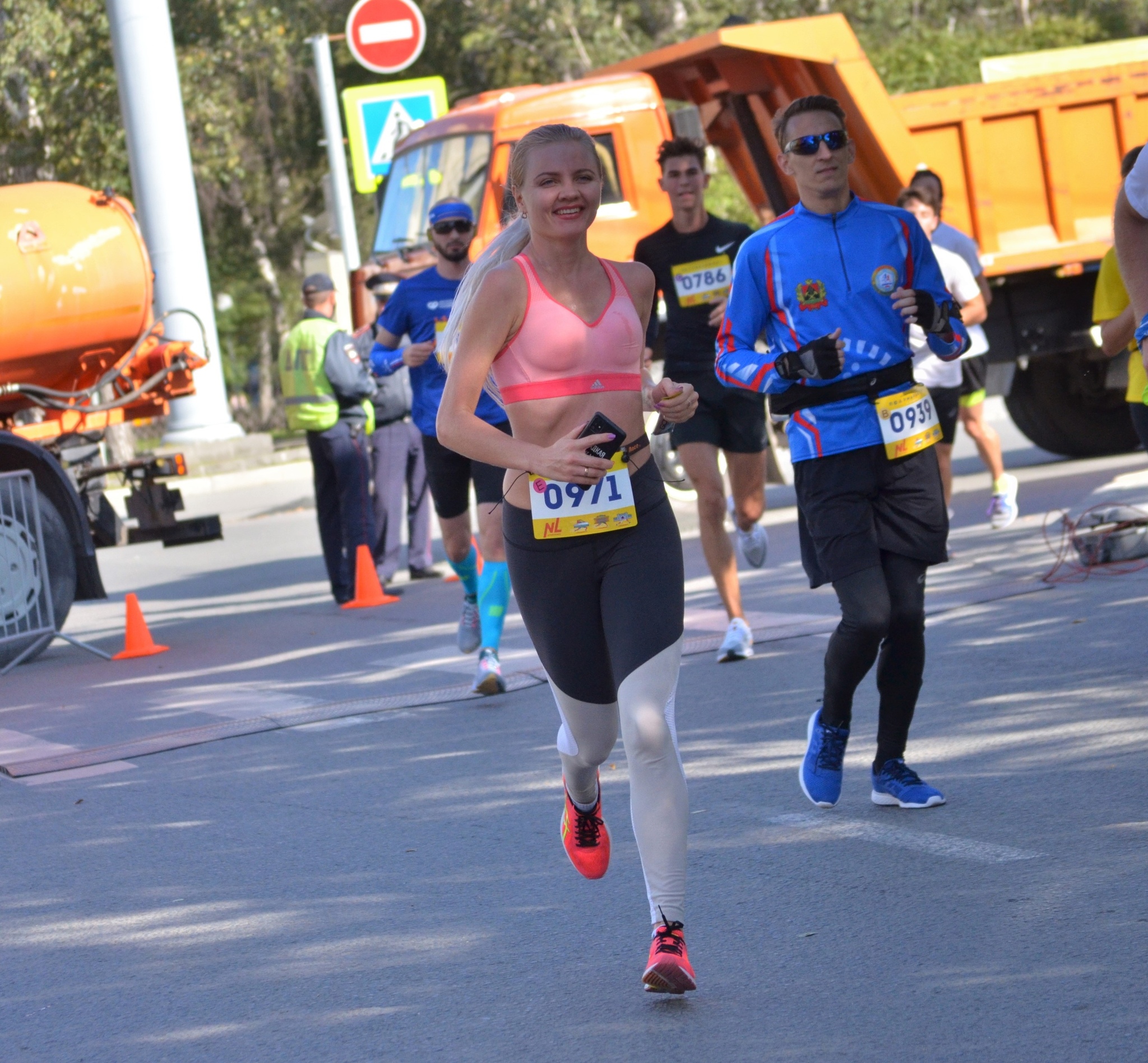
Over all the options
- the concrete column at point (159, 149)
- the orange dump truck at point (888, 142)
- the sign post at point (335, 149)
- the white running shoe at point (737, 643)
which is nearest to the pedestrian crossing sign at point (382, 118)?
the sign post at point (335, 149)

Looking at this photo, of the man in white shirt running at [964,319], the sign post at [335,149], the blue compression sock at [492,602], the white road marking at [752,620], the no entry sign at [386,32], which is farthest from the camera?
the sign post at [335,149]

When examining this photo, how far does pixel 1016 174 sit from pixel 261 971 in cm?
995

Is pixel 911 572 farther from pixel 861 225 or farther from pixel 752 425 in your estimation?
pixel 752 425

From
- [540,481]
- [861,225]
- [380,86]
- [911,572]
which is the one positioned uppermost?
[380,86]

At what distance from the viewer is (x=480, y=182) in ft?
43.1

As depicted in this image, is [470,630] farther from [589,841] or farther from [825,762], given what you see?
[589,841]

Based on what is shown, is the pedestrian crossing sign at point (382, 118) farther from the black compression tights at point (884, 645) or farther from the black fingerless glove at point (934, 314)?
the black compression tights at point (884, 645)

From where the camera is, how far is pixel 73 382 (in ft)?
36.6

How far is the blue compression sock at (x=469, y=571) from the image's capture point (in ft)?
27.7

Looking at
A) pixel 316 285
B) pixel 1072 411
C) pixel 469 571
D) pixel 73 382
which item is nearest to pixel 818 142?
pixel 469 571

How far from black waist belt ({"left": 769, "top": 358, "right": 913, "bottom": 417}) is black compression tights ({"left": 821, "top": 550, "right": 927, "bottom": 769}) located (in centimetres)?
47

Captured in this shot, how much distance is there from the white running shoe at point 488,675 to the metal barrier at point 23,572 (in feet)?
10.6

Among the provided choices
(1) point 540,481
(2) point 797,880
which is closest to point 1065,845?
(2) point 797,880

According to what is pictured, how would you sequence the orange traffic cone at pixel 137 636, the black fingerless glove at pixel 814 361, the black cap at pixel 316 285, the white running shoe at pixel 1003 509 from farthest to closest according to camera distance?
the black cap at pixel 316 285 < the white running shoe at pixel 1003 509 < the orange traffic cone at pixel 137 636 < the black fingerless glove at pixel 814 361
